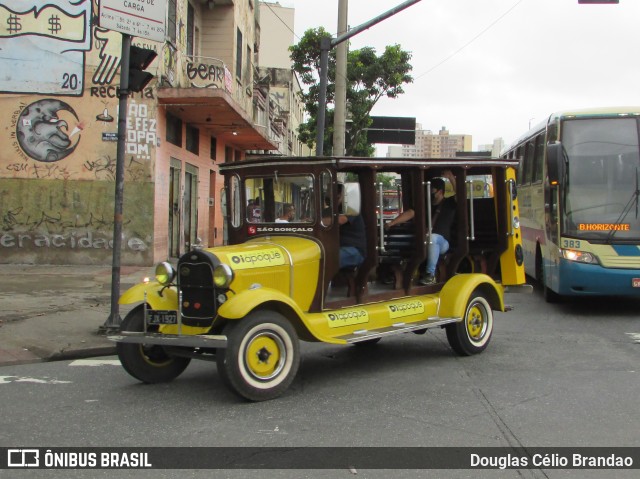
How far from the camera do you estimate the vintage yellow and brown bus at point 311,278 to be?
18.2ft

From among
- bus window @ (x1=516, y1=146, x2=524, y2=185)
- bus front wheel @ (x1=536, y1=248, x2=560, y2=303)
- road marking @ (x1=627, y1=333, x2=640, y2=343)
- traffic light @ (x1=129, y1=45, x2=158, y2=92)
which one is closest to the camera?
traffic light @ (x1=129, y1=45, x2=158, y2=92)

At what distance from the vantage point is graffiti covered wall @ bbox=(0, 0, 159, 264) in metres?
15.0

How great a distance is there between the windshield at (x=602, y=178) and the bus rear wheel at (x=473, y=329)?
339 cm

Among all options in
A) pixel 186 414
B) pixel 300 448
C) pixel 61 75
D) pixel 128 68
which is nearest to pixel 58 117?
pixel 61 75

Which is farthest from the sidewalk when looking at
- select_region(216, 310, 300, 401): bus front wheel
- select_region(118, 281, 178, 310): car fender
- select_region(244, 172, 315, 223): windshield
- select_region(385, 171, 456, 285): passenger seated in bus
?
select_region(385, 171, 456, 285): passenger seated in bus

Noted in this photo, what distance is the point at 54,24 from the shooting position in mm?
14969

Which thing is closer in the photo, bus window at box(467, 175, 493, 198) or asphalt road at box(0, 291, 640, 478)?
asphalt road at box(0, 291, 640, 478)

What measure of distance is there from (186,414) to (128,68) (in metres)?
4.78

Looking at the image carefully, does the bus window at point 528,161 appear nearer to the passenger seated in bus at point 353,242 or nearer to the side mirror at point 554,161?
the side mirror at point 554,161

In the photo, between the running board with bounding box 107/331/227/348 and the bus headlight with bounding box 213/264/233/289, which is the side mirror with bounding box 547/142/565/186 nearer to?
the bus headlight with bounding box 213/264/233/289

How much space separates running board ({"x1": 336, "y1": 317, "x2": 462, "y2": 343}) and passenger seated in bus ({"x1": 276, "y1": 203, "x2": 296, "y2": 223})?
1.32m

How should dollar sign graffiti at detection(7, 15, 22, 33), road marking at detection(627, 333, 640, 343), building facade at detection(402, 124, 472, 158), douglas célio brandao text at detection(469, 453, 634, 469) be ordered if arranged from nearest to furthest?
douglas célio brandao text at detection(469, 453, 634, 469) → road marking at detection(627, 333, 640, 343) → dollar sign graffiti at detection(7, 15, 22, 33) → building facade at detection(402, 124, 472, 158)

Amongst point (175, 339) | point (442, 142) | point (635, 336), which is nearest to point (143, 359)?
point (175, 339)

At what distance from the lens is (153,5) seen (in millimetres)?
8062
